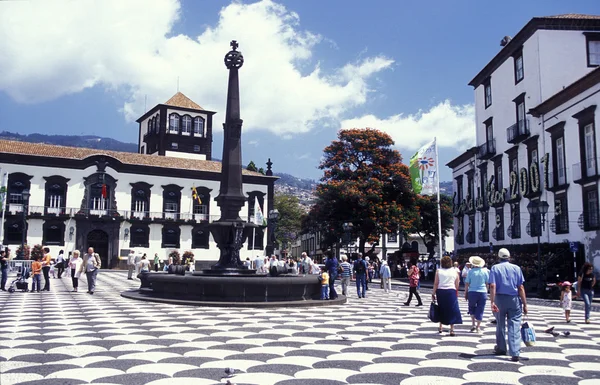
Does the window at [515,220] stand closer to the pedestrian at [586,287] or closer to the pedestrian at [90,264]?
the pedestrian at [586,287]

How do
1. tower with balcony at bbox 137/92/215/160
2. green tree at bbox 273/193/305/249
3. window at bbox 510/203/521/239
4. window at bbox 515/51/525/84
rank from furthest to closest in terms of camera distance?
green tree at bbox 273/193/305/249, tower with balcony at bbox 137/92/215/160, window at bbox 510/203/521/239, window at bbox 515/51/525/84

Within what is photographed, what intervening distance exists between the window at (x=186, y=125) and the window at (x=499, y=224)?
37954 millimetres

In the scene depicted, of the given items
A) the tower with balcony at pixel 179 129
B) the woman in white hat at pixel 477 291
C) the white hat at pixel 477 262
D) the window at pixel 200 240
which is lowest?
the woman in white hat at pixel 477 291

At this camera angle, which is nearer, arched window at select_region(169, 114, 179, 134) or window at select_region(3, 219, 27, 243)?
window at select_region(3, 219, 27, 243)

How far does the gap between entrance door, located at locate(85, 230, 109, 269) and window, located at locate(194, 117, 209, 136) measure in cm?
1773

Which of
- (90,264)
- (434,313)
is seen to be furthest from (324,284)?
(90,264)

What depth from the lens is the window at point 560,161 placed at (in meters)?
27.3

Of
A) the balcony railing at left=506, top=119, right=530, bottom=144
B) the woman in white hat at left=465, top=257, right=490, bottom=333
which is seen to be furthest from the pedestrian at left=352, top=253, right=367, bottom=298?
the balcony railing at left=506, top=119, right=530, bottom=144

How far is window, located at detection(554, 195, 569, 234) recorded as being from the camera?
89.1 ft

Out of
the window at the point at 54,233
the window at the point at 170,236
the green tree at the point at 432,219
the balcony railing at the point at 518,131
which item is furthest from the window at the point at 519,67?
the window at the point at 54,233

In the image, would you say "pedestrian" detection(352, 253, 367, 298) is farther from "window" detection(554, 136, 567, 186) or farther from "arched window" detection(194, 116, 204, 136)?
"arched window" detection(194, 116, 204, 136)

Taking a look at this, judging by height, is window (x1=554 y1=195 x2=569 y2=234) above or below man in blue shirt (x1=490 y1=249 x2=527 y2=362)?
above

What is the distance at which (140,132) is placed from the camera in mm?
69062

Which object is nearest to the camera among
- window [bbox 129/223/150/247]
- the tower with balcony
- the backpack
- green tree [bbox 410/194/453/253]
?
the backpack
